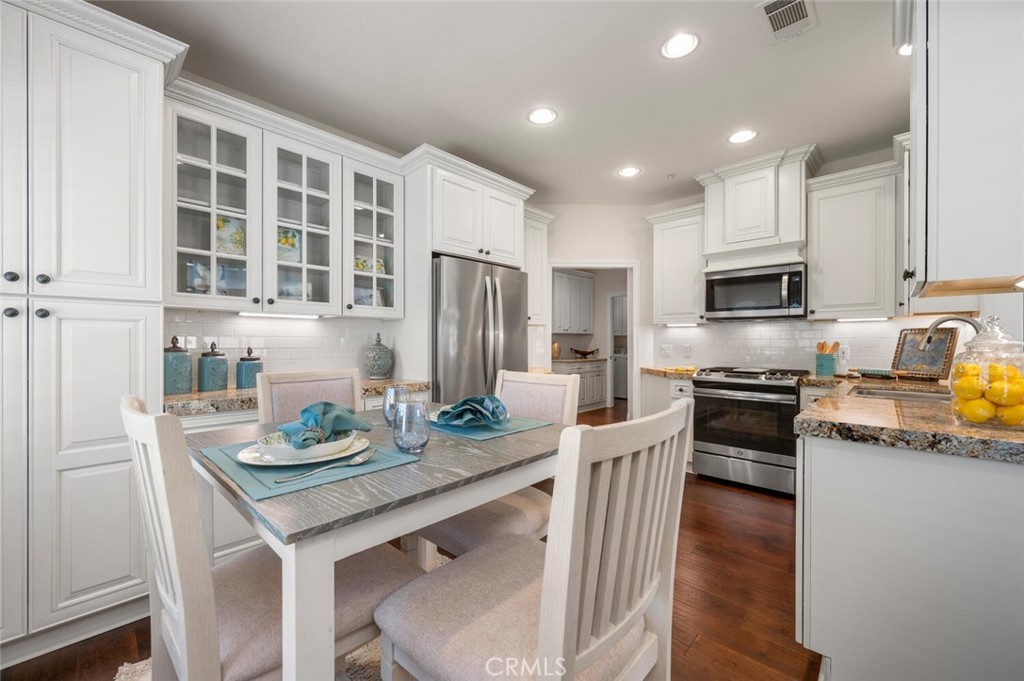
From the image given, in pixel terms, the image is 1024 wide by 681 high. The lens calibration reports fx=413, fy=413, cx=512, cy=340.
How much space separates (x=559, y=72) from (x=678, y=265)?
218 centimetres

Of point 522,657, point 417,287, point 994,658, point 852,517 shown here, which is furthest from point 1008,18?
point 417,287

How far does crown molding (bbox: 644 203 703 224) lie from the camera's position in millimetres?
3697

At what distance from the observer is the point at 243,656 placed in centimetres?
80

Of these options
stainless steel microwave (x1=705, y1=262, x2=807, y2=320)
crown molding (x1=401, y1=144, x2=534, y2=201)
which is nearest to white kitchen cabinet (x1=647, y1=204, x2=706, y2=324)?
stainless steel microwave (x1=705, y1=262, x2=807, y2=320)

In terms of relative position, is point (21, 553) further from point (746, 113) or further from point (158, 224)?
point (746, 113)

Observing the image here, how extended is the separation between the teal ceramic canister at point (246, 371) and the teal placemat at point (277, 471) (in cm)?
137

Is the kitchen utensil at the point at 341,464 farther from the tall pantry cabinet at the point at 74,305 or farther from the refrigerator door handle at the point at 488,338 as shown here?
the refrigerator door handle at the point at 488,338

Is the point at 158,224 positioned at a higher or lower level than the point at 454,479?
higher

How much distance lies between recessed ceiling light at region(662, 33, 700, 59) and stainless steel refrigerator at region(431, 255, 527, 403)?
1.64 metres

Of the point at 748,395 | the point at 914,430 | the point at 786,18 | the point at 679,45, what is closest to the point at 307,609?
the point at 914,430

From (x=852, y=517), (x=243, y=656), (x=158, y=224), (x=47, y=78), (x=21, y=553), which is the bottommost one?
(x=21, y=553)

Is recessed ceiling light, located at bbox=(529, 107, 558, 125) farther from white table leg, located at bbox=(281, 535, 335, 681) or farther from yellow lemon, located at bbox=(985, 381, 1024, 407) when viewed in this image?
white table leg, located at bbox=(281, 535, 335, 681)

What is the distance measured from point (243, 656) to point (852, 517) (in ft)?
4.94

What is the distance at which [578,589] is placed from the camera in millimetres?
667
